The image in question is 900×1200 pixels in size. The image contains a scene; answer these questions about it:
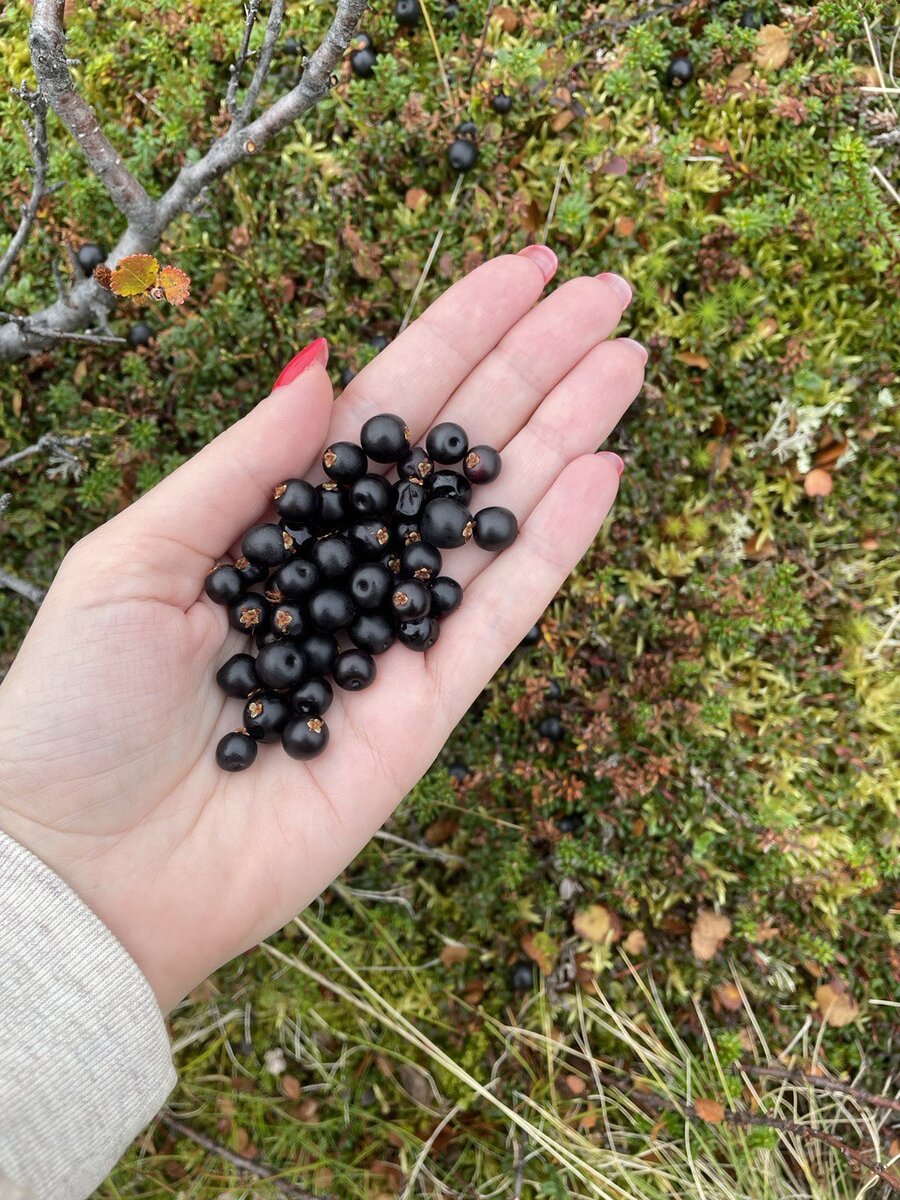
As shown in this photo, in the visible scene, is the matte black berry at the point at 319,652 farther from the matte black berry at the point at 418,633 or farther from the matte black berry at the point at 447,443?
the matte black berry at the point at 447,443

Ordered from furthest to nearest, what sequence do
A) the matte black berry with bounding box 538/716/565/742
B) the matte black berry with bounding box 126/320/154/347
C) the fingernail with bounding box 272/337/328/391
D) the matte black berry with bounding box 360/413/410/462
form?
the matte black berry with bounding box 126/320/154/347, the matte black berry with bounding box 538/716/565/742, the matte black berry with bounding box 360/413/410/462, the fingernail with bounding box 272/337/328/391

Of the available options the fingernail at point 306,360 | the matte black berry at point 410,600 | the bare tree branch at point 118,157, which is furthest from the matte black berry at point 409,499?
the bare tree branch at point 118,157

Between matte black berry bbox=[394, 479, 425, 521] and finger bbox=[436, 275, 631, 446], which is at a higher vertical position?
finger bbox=[436, 275, 631, 446]

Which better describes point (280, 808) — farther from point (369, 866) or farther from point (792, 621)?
point (792, 621)

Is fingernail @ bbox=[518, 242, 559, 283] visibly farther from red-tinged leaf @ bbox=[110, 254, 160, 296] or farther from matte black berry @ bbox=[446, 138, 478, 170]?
red-tinged leaf @ bbox=[110, 254, 160, 296]

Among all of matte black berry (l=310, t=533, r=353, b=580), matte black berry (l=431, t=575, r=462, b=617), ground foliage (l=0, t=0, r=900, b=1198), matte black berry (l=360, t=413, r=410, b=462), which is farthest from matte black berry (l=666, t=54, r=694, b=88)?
matte black berry (l=310, t=533, r=353, b=580)

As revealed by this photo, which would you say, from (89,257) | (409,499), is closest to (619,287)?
(409,499)

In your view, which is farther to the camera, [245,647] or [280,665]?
[245,647]

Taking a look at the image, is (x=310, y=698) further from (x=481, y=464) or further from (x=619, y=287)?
(x=619, y=287)
